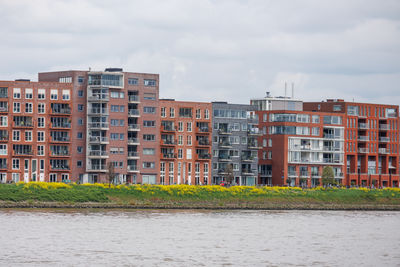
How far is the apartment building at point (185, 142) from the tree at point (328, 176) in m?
22.1

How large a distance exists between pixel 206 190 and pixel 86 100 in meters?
34.4

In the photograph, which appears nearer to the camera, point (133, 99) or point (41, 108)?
point (41, 108)

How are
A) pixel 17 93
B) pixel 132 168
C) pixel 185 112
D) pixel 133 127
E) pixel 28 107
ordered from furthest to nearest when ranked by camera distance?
1. pixel 185 112
2. pixel 132 168
3. pixel 133 127
4. pixel 28 107
5. pixel 17 93

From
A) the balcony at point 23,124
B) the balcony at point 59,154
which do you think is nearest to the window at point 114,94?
the balcony at point 59,154

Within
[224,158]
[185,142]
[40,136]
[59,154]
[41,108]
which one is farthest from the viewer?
[224,158]

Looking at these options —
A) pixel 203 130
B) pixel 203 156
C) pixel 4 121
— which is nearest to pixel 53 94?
pixel 4 121

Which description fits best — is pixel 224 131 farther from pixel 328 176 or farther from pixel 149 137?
pixel 328 176

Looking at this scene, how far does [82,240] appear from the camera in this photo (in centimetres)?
8469

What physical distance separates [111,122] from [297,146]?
4506 centimetres

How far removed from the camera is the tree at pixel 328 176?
17824 centimetres

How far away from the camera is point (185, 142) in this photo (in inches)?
6983

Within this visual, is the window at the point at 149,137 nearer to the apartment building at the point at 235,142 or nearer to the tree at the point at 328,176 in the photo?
the apartment building at the point at 235,142

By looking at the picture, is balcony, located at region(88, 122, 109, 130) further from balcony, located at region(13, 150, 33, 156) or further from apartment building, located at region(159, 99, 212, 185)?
apartment building, located at region(159, 99, 212, 185)

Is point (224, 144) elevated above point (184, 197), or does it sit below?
above
